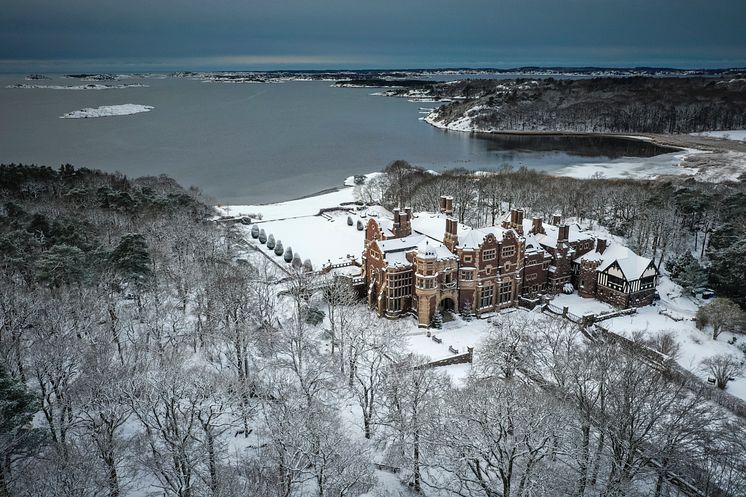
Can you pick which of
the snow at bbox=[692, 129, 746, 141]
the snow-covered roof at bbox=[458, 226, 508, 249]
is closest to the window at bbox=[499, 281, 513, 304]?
the snow-covered roof at bbox=[458, 226, 508, 249]

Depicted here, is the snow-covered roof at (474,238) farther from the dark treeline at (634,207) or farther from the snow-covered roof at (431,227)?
the dark treeline at (634,207)

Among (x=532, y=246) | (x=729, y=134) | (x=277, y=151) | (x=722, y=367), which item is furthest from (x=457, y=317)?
(x=729, y=134)

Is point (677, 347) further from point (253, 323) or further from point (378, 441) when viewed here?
point (253, 323)

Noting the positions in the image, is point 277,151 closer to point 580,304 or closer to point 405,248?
point 405,248

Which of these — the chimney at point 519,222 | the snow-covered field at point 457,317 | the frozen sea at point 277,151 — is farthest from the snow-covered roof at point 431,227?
the frozen sea at point 277,151

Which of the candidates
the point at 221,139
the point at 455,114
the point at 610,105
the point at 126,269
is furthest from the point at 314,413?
the point at 610,105

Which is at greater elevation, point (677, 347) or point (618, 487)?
point (618, 487)
